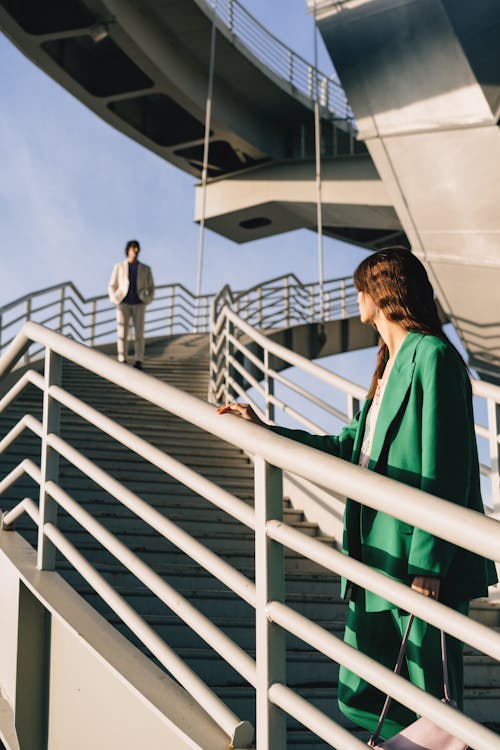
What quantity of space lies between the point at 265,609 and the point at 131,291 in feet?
33.8

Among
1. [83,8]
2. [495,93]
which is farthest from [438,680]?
[83,8]

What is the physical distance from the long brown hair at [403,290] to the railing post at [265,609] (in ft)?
1.74

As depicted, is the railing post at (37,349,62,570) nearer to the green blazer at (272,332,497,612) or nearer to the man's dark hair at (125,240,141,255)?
the green blazer at (272,332,497,612)

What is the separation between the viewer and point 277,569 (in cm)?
218

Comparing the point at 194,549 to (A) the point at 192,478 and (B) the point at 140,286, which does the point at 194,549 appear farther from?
(B) the point at 140,286

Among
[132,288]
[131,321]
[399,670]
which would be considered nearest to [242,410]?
[399,670]

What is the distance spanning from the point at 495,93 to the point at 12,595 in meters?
9.38

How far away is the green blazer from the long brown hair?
0.07 m

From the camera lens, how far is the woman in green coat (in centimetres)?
204

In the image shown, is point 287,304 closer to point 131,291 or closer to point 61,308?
point 61,308

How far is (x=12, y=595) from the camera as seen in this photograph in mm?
3648

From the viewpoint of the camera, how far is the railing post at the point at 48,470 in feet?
11.8

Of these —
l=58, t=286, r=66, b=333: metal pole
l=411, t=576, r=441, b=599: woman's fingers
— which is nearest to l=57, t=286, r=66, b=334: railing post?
l=58, t=286, r=66, b=333: metal pole

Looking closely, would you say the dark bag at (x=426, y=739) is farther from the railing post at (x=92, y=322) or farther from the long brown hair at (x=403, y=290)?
the railing post at (x=92, y=322)
